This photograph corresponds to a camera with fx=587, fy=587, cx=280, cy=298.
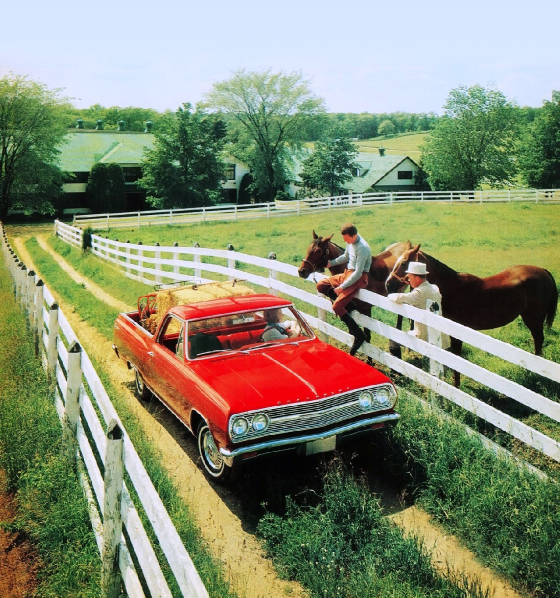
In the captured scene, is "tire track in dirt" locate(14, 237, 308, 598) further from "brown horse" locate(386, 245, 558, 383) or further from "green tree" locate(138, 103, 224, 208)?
"green tree" locate(138, 103, 224, 208)

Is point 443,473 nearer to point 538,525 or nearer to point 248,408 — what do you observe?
point 538,525

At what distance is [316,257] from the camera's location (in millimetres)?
8828

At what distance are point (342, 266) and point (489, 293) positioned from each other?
84.3 inches

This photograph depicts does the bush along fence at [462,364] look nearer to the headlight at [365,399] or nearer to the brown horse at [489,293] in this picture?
the brown horse at [489,293]

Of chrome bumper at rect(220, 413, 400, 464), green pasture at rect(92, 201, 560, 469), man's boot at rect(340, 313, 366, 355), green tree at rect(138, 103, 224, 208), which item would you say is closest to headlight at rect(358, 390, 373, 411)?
chrome bumper at rect(220, 413, 400, 464)

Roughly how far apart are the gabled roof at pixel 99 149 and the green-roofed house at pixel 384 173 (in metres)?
23.2

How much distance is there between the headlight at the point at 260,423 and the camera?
4992 mm

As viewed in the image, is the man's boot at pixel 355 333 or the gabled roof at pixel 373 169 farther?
the gabled roof at pixel 373 169

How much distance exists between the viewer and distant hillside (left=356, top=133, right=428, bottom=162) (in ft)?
204

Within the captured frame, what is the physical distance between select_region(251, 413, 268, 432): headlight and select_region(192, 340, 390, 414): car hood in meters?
0.08

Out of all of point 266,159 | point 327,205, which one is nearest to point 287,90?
point 266,159

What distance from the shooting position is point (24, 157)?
51.9 metres

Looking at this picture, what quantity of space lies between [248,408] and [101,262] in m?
19.3

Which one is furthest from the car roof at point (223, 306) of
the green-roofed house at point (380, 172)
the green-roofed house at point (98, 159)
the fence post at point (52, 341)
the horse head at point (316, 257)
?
the green-roofed house at point (380, 172)
